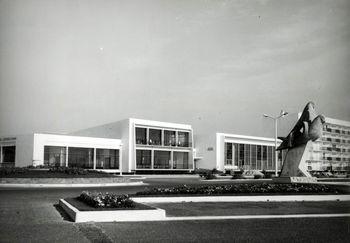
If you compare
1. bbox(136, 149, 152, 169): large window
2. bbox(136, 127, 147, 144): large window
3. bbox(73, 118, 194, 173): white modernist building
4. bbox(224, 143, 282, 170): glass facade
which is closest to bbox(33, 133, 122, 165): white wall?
bbox(73, 118, 194, 173): white modernist building

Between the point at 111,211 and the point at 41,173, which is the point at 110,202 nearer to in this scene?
the point at 111,211

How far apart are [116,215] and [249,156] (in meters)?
77.2

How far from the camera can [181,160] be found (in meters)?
73.8

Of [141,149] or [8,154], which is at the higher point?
[141,149]

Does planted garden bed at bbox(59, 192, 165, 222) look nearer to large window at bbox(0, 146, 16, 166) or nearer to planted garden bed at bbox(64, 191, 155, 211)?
planted garden bed at bbox(64, 191, 155, 211)

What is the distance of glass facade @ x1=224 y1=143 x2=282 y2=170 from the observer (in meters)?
85.5

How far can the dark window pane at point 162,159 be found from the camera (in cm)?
6912

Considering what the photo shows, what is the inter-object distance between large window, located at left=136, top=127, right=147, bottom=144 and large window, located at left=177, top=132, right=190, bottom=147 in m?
7.84

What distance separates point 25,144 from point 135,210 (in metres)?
46.2

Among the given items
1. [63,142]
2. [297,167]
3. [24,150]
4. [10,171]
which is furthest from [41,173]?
[63,142]

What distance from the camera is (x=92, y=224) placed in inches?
478

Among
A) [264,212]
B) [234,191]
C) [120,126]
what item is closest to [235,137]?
[120,126]

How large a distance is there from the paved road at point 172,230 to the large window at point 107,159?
1987 inches

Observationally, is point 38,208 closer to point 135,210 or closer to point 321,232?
point 135,210
